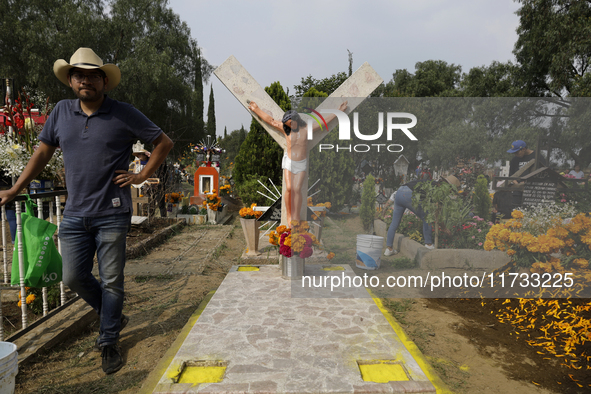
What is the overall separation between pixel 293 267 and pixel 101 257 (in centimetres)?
252

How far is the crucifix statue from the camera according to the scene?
4.75 metres

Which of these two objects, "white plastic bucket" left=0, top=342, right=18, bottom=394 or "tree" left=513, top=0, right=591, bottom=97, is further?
"tree" left=513, top=0, right=591, bottom=97

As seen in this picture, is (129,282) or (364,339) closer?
(364,339)

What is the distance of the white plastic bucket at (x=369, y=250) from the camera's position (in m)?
5.45

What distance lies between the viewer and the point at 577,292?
367 centimetres

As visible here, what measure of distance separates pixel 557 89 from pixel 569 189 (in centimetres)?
1083

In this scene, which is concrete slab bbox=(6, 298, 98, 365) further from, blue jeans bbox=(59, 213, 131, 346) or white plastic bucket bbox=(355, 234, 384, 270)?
white plastic bucket bbox=(355, 234, 384, 270)

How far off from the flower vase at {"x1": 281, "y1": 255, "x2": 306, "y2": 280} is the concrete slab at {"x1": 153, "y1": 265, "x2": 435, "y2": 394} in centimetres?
49

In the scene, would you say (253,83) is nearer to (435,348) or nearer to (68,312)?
(68,312)

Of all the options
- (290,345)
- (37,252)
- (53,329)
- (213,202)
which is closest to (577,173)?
(290,345)

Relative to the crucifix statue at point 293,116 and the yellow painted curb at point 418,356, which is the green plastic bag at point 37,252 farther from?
the yellow painted curb at point 418,356

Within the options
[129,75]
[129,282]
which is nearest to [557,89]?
[129,282]

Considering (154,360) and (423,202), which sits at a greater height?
(423,202)

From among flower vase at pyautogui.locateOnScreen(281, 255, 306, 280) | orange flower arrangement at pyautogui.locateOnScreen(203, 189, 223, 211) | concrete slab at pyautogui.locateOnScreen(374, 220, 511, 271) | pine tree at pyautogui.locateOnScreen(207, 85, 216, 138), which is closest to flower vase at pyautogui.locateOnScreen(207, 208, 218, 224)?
orange flower arrangement at pyautogui.locateOnScreen(203, 189, 223, 211)
